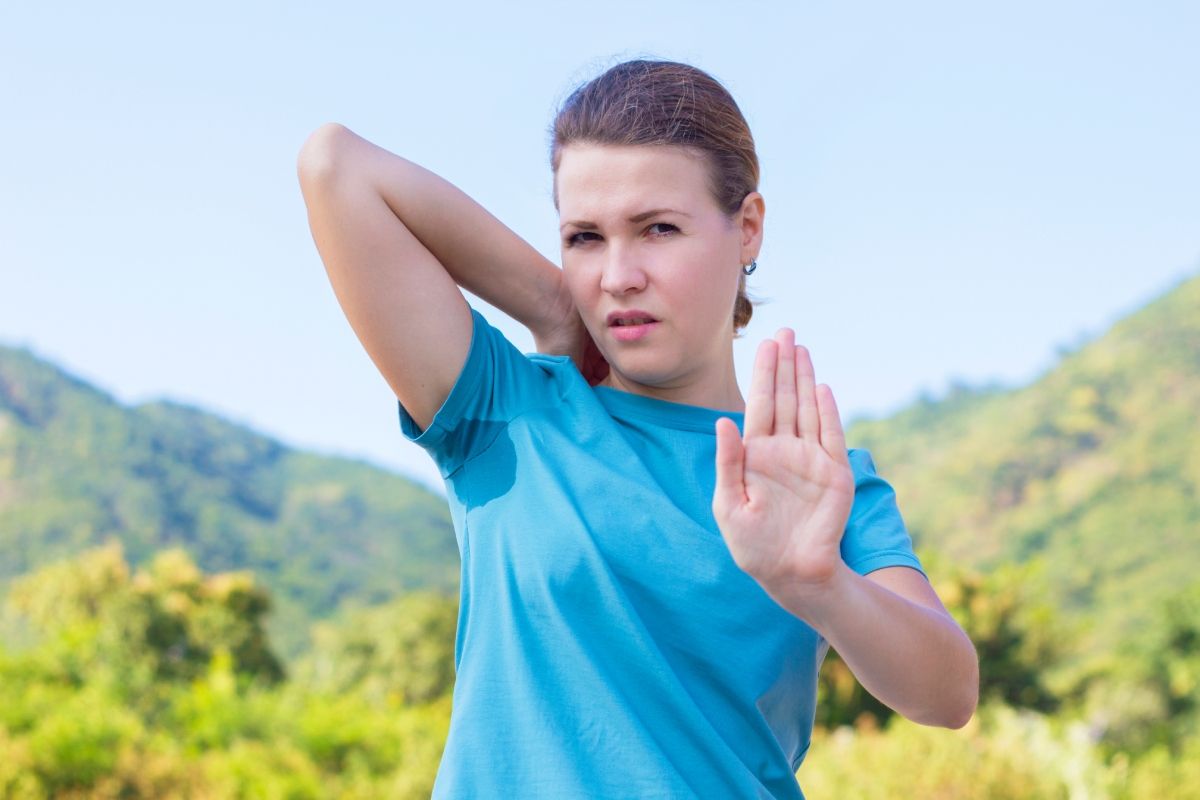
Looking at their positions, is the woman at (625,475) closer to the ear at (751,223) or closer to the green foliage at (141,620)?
the ear at (751,223)

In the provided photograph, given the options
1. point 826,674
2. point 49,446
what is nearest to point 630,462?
point 826,674

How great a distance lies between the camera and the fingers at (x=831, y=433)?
1284mm

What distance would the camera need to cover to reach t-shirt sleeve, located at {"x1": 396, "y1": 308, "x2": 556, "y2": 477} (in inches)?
58.5

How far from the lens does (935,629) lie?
133cm

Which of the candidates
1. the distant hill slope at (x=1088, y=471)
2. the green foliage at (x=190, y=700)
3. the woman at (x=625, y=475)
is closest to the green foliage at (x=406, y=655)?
the green foliage at (x=190, y=700)

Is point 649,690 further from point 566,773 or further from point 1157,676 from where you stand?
point 1157,676

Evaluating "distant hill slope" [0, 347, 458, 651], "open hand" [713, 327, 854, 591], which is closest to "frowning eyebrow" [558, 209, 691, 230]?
"open hand" [713, 327, 854, 591]

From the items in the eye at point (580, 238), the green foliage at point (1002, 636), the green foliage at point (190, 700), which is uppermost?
the green foliage at point (1002, 636)

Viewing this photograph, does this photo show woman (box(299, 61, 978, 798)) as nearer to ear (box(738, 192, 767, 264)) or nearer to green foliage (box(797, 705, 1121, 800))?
ear (box(738, 192, 767, 264))

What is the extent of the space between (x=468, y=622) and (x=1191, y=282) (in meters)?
34.7

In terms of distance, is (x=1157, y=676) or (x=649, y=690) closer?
(x=649, y=690)

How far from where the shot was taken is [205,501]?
93.0ft

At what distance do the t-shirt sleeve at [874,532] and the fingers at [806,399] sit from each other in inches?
8.1

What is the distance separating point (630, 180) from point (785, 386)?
0.33 m
